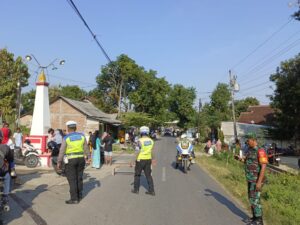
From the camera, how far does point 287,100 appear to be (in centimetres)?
4350

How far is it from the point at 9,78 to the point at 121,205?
46788 millimetres


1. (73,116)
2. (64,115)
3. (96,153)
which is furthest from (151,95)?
(96,153)

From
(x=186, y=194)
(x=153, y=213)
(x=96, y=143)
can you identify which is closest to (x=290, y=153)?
(x=96, y=143)

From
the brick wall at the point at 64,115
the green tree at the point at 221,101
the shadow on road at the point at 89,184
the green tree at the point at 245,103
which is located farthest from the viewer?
the green tree at the point at 245,103

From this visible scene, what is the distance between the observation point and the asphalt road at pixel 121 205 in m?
7.94

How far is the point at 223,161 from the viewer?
2589 cm

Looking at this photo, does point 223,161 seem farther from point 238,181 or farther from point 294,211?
point 294,211

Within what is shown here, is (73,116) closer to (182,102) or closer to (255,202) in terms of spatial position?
(255,202)

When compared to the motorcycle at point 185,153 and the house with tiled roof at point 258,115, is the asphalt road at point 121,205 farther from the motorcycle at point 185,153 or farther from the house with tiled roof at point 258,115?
the house with tiled roof at point 258,115

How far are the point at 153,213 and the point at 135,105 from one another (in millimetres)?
66861

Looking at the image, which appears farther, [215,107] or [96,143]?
[215,107]

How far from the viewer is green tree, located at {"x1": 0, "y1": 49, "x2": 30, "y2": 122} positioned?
49.9m

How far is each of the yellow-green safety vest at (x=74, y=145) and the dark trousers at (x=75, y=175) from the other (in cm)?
12

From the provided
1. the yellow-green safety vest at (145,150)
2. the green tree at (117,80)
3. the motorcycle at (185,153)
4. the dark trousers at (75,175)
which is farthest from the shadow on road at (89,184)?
the green tree at (117,80)
